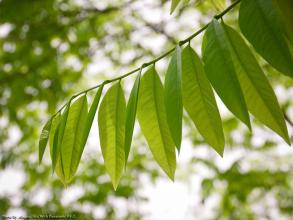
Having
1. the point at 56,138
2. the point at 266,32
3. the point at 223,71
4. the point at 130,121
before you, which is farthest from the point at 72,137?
the point at 266,32

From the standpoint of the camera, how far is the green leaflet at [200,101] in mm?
880

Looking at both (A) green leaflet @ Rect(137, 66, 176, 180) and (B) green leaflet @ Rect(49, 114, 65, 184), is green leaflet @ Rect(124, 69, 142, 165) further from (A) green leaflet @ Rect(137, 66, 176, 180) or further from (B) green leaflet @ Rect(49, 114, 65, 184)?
(B) green leaflet @ Rect(49, 114, 65, 184)

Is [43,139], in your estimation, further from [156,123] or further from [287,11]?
[287,11]

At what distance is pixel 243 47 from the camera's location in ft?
2.85

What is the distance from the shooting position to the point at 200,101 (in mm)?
900

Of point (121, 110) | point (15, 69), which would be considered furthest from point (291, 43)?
point (15, 69)

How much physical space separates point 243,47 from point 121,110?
42 centimetres

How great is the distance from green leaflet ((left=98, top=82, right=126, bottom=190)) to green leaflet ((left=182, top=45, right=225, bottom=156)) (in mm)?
252

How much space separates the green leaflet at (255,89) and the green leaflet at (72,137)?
1.65ft

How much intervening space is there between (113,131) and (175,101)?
0.28 m

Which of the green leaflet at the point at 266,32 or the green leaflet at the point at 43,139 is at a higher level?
the green leaflet at the point at 43,139

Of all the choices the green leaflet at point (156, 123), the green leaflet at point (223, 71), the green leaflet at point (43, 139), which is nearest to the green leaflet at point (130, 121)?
the green leaflet at point (156, 123)

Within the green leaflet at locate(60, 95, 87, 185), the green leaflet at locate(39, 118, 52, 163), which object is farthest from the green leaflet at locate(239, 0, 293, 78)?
the green leaflet at locate(39, 118, 52, 163)

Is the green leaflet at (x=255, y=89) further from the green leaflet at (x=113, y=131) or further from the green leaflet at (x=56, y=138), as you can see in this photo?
the green leaflet at (x=56, y=138)
